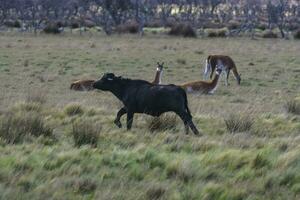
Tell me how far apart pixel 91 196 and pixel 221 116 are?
667cm

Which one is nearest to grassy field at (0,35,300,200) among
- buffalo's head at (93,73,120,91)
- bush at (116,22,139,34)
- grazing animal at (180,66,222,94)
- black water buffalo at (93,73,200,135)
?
black water buffalo at (93,73,200,135)

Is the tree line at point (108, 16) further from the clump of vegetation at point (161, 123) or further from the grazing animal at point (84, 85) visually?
A: the clump of vegetation at point (161, 123)

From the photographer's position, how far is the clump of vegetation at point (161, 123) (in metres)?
A: 10.9

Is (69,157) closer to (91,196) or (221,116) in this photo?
(91,196)

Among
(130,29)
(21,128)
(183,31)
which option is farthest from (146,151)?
(130,29)

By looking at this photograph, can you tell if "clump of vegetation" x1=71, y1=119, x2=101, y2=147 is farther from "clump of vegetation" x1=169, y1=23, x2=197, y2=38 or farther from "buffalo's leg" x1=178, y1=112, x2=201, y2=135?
"clump of vegetation" x1=169, y1=23, x2=197, y2=38

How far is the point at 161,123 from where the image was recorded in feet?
36.2

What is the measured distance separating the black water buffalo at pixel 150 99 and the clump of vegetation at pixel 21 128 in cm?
169

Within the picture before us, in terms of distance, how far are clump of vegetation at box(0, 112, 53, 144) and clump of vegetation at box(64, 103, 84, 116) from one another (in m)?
1.98

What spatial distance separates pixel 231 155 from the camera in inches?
335

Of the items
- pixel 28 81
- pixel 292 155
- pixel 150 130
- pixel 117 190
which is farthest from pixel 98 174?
A: pixel 28 81

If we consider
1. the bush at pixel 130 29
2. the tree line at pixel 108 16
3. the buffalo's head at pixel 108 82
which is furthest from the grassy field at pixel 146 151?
the tree line at pixel 108 16

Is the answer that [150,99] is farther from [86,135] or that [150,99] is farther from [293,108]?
[293,108]

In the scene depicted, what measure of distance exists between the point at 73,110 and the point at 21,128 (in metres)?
3.00
